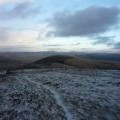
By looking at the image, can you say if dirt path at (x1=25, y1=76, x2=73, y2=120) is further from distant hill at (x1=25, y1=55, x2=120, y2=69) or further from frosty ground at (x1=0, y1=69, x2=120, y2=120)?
distant hill at (x1=25, y1=55, x2=120, y2=69)

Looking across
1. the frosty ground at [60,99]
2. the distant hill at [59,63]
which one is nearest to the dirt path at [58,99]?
the frosty ground at [60,99]

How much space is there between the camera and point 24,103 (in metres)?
17.8

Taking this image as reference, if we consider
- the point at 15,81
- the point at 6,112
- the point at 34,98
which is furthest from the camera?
the point at 15,81

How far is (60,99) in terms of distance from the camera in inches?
727

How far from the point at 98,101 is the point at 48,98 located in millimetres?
3408

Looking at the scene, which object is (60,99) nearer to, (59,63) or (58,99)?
(58,99)

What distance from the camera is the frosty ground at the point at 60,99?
51.2 feet

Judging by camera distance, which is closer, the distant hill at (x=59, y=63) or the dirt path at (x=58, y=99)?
the dirt path at (x=58, y=99)

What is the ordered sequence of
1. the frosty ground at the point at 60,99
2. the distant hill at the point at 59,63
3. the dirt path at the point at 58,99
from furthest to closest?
the distant hill at the point at 59,63 < the frosty ground at the point at 60,99 < the dirt path at the point at 58,99

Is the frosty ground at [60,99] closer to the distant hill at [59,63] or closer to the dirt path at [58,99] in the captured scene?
the dirt path at [58,99]

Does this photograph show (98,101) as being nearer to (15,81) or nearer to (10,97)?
(10,97)

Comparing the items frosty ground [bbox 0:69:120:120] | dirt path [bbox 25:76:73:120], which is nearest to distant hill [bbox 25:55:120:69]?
frosty ground [bbox 0:69:120:120]

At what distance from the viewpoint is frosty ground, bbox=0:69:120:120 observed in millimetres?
15617

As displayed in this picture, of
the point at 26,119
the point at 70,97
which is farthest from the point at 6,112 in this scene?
the point at 70,97
